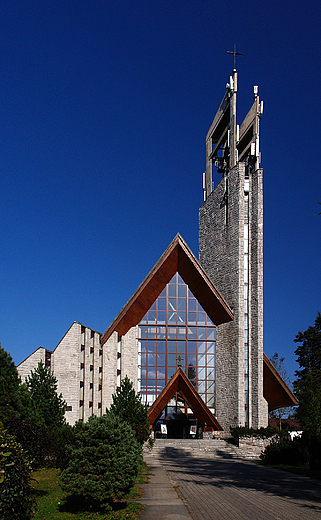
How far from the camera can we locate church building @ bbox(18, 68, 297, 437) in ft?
98.0

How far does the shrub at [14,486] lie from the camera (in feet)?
22.0

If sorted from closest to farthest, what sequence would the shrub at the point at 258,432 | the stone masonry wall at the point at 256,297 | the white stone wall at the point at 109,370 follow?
1. the shrub at the point at 258,432
2. the stone masonry wall at the point at 256,297
3. the white stone wall at the point at 109,370

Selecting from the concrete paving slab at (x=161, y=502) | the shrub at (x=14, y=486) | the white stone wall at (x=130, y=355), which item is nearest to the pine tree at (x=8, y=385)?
the concrete paving slab at (x=161, y=502)

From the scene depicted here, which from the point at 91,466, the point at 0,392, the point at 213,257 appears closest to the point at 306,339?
the point at 213,257

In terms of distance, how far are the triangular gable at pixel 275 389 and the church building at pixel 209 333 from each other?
8 centimetres

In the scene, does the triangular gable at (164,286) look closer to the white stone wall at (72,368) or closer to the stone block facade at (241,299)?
the stone block facade at (241,299)

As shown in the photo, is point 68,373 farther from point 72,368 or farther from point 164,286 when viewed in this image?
point 164,286

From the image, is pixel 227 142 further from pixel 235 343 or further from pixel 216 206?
pixel 235 343

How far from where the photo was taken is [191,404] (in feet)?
105

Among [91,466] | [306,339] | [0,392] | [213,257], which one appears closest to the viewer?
[91,466]

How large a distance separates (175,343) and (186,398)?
11.9 feet

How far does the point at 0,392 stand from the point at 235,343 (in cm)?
1657

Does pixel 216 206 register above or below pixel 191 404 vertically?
above

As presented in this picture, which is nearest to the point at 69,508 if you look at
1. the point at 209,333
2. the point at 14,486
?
the point at 14,486
